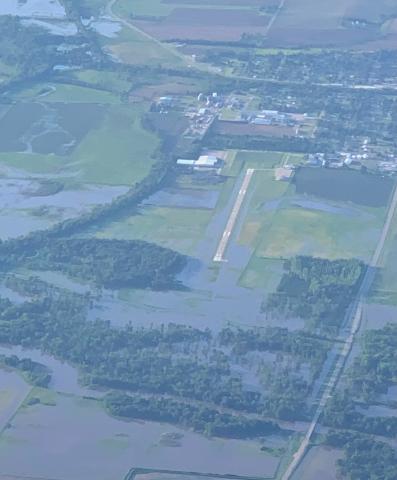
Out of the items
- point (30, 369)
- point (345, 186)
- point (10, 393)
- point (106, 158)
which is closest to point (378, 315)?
point (345, 186)

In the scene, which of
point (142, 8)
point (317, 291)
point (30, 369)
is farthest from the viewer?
point (142, 8)

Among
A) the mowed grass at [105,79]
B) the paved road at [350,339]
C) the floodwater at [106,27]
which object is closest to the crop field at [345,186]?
the paved road at [350,339]

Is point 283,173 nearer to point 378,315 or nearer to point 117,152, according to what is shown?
point 117,152

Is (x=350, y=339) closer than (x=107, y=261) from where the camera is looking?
Yes

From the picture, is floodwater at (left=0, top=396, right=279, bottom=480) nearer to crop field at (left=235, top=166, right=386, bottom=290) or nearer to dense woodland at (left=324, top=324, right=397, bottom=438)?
dense woodland at (left=324, top=324, right=397, bottom=438)

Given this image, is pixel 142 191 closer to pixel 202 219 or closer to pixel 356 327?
pixel 202 219

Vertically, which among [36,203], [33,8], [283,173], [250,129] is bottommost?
[250,129]

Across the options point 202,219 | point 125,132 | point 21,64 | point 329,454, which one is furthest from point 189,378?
point 21,64
